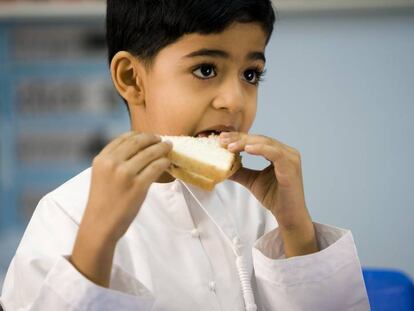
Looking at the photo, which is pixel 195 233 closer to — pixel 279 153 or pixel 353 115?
pixel 279 153

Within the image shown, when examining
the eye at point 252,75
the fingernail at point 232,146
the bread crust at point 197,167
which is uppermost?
the eye at point 252,75

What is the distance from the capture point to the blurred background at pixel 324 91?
6.81 ft

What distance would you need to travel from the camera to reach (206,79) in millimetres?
878

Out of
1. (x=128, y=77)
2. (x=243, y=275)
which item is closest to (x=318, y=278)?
(x=243, y=275)

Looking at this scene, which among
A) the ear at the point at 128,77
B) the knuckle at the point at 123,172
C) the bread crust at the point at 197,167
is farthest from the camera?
the ear at the point at 128,77

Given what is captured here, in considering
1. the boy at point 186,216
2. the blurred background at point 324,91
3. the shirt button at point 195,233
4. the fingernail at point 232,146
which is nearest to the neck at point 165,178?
the boy at point 186,216

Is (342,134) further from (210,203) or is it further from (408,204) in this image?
(210,203)

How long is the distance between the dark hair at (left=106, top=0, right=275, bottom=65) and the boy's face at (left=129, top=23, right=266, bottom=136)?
1 cm

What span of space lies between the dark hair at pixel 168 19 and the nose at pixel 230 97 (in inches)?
3.3

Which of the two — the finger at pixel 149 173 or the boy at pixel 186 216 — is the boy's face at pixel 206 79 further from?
the finger at pixel 149 173

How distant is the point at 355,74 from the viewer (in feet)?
6.84

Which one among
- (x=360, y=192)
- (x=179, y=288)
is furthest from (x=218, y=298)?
(x=360, y=192)

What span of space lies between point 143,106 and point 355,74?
1.31m

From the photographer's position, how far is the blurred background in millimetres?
2074
